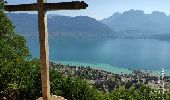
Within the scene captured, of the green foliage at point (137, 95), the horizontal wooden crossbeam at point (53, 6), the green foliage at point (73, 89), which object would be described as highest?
the horizontal wooden crossbeam at point (53, 6)

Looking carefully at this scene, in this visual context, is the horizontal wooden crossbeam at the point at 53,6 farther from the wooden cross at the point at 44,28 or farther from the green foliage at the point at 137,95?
the green foliage at the point at 137,95

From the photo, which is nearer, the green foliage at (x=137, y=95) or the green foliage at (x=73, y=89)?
the green foliage at (x=73, y=89)

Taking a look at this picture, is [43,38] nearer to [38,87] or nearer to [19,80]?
[38,87]

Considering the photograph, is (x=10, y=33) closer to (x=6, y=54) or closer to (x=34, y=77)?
(x=6, y=54)

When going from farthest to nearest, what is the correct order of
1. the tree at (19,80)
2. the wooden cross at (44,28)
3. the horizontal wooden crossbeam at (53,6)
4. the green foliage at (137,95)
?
the green foliage at (137,95) < the tree at (19,80) < the wooden cross at (44,28) < the horizontal wooden crossbeam at (53,6)

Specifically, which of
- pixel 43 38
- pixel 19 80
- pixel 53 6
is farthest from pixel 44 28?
pixel 19 80

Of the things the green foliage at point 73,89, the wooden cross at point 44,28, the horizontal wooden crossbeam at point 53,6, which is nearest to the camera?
the horizontal wooden crossbeam at point 53,6

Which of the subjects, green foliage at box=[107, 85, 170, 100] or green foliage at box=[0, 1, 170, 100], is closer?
green foliage at box=[0, 1, 170, 100]

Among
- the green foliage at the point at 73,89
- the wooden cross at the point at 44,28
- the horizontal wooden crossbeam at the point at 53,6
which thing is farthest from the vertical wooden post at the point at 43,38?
the green foliage at the point at 73,89

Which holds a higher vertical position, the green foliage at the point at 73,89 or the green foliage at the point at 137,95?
the green foliage at the point at 73,89

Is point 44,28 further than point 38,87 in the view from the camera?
No

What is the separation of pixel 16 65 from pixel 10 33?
15268mm

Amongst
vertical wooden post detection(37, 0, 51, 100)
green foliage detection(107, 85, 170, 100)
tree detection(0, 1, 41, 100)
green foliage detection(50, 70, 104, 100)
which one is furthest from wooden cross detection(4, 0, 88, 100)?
green foliage detection(107, 85, 170, 100)

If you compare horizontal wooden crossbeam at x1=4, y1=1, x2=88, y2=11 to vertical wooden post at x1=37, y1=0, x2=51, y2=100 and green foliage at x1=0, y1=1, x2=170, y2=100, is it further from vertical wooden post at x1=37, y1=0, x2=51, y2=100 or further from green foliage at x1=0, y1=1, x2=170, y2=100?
green foliage at x1=0, y1=1, x2=170, y2=100
